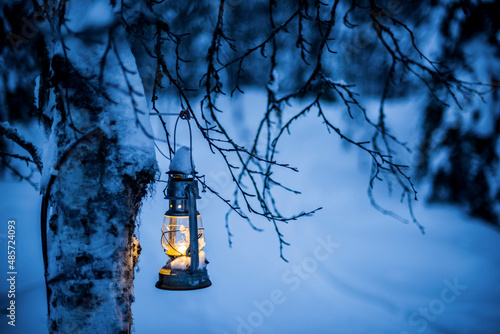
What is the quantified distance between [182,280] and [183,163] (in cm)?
55

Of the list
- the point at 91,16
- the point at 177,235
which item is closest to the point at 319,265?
A: the point at 177,235

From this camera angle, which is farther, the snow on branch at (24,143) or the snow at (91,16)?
the snow on branch at (24,143)

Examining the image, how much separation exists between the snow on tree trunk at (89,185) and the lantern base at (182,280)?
227 mm

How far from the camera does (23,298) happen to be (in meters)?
4.18

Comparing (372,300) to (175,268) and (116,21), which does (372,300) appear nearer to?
(175,268)

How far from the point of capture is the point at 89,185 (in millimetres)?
1432

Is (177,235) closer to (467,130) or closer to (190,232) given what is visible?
(190,232)

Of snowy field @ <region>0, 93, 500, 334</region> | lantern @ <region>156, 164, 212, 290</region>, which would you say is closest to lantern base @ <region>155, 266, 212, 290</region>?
lantern @ <region>156, 164, 212, 290</region>

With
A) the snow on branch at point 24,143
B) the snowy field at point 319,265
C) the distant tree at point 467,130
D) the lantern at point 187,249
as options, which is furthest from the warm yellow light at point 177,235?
the distant tree at point 467,130

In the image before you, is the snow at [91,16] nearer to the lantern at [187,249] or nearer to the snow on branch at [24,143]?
the lantern at [187,249]

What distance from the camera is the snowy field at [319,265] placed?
4176 mm

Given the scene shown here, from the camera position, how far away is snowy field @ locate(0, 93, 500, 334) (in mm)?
4176

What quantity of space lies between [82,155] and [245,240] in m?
3.71

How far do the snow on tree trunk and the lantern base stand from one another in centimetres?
23
